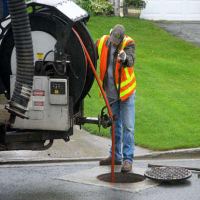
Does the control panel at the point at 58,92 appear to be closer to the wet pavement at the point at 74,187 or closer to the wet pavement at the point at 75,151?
the wet pavement at the point at 74,187

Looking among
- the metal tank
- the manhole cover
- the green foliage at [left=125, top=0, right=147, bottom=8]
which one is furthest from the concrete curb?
the green foliage at [left=125, top=0, right=147, bottom=8]

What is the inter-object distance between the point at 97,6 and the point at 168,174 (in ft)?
47.6

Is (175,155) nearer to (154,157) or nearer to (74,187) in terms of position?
(154,157)

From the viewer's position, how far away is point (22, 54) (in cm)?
528

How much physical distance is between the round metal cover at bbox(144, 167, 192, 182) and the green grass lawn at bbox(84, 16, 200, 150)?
1715 mm

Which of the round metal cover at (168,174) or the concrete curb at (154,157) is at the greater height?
the round metal cover at (168,174)

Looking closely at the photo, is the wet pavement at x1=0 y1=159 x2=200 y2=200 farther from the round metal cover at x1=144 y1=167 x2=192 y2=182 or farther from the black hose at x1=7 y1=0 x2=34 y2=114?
the black hose at x1=7 y1=0 x2=34 y2=114

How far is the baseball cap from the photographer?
711 cm

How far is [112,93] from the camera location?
7340mm

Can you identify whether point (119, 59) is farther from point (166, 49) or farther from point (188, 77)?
point (166, 49)

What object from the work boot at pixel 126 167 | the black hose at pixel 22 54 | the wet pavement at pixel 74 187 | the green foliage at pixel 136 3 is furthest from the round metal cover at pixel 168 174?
the green foliage at pixel 136 3

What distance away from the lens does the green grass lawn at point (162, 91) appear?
963 cm

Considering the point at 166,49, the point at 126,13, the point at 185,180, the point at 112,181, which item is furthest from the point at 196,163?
the point at 126,13

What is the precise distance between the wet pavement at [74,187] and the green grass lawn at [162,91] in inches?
83.2
